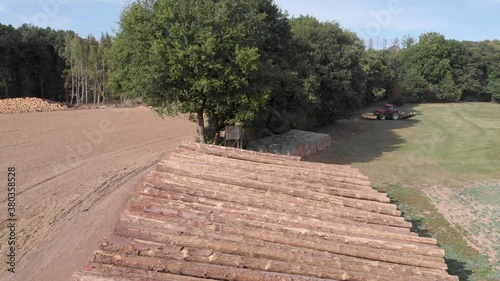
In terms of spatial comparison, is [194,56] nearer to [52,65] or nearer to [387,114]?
[387,114]

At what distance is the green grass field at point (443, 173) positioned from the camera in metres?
10.2

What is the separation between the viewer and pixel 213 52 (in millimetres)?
14242

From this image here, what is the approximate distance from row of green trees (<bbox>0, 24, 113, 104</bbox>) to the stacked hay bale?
7870 mm

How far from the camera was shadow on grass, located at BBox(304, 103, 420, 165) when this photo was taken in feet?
71.3

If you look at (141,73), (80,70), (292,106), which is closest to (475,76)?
(292,106)

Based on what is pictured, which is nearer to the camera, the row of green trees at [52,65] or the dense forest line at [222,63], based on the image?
the dense forest line at [222,63]

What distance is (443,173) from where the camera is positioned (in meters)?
18.0

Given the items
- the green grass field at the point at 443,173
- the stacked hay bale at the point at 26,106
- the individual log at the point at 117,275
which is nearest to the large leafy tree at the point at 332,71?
the green grass field at the point at 443,173

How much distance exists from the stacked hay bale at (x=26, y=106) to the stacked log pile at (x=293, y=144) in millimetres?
22805

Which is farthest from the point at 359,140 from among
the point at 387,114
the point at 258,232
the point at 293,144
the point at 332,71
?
the point at 258,232

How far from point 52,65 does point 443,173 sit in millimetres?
45532

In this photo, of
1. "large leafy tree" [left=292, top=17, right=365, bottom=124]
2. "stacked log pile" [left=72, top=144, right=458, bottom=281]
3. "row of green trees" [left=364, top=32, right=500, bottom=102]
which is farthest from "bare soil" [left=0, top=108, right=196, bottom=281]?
"row of green trees" [left=364, top=32, right=500, bottom=102]

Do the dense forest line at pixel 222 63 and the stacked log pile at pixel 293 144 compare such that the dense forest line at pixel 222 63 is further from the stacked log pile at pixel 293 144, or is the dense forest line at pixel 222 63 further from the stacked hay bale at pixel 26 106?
the stacked hay bale at pixel 26 106

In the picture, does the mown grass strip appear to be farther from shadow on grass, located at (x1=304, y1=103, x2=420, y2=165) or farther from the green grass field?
shadow on grass, located at (x1=304, y1=103, x2=420, y2=165)
